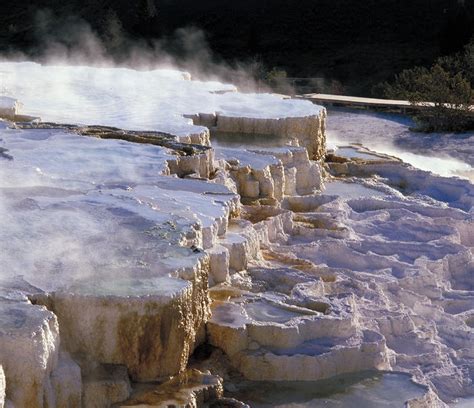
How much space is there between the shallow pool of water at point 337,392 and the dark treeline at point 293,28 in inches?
533

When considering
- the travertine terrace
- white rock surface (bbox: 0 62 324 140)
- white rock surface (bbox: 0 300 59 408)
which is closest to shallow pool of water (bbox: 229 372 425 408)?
the travertine terrace

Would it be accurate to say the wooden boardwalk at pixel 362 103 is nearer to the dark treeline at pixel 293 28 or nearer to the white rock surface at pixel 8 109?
the dark treeline at pixel 293 28

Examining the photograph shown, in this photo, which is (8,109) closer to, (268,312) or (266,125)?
(266,125)

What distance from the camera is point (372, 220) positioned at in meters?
7.68

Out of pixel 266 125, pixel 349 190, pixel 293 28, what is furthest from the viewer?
pixel 293 28

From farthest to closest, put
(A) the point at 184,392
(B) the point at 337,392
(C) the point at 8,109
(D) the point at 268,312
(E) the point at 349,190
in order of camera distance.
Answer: (E) the point at 349,190
(C) the point at 8,109
(D) the point at 268,312
(B) the point at 337,392
(A) the point at 184,392

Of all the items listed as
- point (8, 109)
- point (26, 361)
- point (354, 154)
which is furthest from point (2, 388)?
point (354, 154)

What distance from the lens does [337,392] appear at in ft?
16.1

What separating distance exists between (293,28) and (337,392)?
62.1 feet

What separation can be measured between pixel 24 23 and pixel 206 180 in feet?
61.8

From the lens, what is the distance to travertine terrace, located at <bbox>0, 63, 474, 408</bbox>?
419cm

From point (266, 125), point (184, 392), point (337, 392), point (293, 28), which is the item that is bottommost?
point (337, 392)

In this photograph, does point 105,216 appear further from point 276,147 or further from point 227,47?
point 227,47

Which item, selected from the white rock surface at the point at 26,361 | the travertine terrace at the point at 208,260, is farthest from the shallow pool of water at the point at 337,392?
the white rock surface at the point at 26,361
